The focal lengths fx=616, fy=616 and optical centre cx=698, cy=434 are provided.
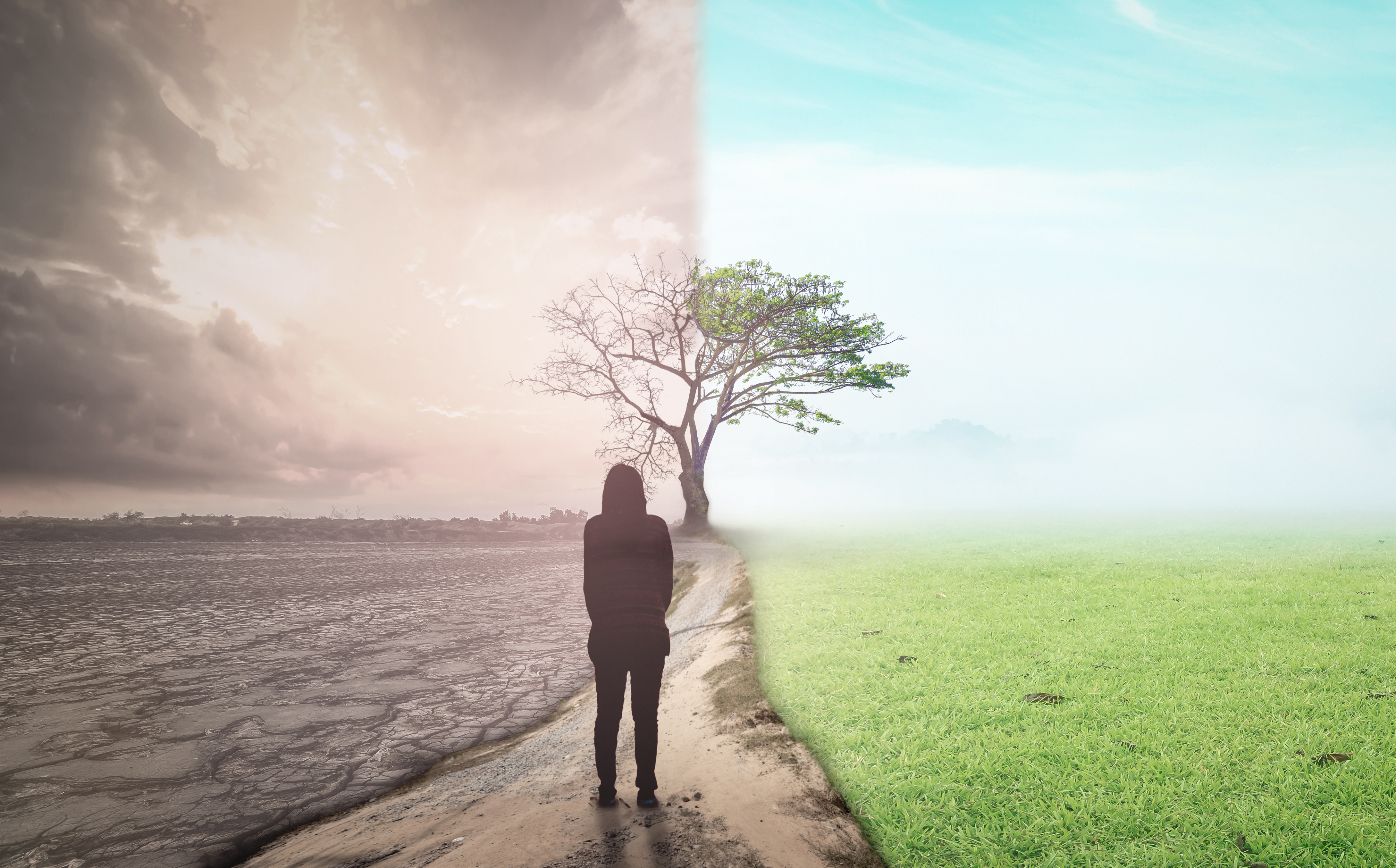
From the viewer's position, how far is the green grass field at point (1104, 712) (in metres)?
3.79

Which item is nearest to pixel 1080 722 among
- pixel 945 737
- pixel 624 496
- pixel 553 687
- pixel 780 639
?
pixel 945 737

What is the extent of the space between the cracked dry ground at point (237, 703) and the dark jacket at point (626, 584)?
12.1 ft

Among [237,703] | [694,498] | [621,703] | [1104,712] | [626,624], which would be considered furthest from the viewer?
[694,498]

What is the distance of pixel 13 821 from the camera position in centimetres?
572

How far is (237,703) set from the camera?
902 cm

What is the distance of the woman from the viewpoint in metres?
4.54

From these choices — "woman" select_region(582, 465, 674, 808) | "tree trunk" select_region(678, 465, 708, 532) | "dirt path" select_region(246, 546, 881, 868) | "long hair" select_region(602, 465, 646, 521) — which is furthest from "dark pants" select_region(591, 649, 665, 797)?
"tree trunk" select_region(678, 465, 708, 532)

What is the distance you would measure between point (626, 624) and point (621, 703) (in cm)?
66

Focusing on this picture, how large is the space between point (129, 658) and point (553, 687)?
9.15m

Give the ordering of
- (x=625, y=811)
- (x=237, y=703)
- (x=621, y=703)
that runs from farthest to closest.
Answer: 1. (x=237, y=703)
2. (x=621, y=703)
3. (x=625, y=811)

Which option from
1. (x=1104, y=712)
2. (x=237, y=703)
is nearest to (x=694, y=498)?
(x=237, y=703)

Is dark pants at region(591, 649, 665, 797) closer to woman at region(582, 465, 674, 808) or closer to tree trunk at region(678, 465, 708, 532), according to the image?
woman at region(582, 465, 674, 808)

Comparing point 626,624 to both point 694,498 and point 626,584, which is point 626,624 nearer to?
point 626,584

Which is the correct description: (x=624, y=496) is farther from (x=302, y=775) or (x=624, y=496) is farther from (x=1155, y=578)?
(x=1155, y=578)
